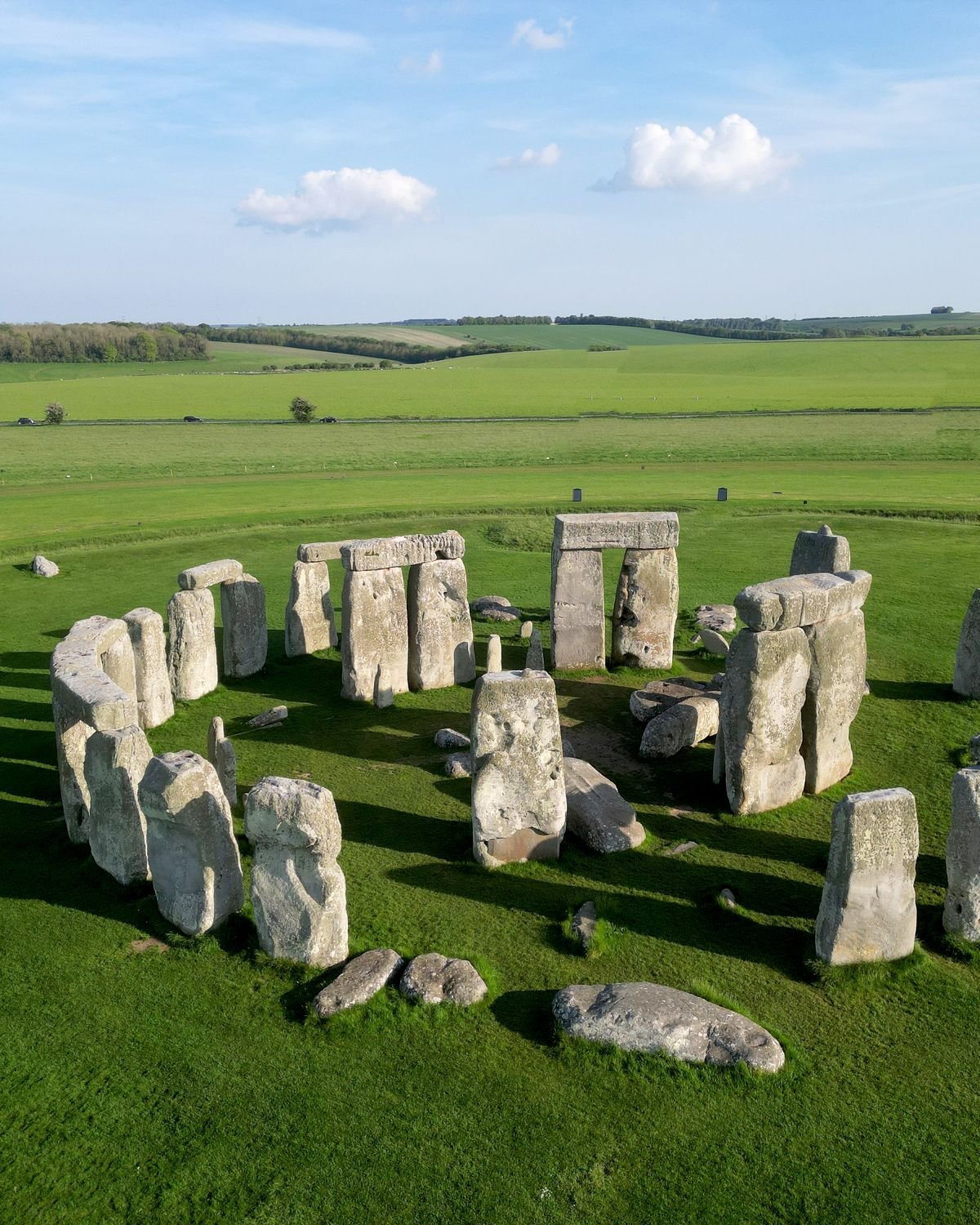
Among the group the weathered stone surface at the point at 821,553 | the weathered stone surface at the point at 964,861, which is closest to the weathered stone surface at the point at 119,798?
the weathered stone surface at the point at 964,861

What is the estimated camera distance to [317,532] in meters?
30.4

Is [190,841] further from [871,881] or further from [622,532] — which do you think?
[622,532]

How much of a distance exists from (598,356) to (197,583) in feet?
393

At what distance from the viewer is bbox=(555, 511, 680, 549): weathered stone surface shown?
57.2 ft

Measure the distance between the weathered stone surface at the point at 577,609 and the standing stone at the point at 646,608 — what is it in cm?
35

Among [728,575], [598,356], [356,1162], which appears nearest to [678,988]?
[356,1162]

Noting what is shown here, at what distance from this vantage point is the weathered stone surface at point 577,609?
17828mm

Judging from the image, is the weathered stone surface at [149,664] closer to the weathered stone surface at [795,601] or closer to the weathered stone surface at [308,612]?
the weathered stone surface at [308,612]

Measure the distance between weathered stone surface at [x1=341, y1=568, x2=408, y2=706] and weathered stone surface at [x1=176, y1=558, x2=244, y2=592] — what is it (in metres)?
2.34

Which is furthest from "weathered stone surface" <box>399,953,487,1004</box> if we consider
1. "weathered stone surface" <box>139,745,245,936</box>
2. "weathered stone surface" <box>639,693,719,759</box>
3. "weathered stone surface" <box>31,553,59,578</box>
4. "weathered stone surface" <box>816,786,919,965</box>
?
"weathered stone surface" <box>31,553,59,578</box>

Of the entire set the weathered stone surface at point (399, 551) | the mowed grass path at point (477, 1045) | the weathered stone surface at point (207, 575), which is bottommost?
the mowed grass path at point (477, 1045)

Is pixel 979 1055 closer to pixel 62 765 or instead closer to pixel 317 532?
pixel 62 765

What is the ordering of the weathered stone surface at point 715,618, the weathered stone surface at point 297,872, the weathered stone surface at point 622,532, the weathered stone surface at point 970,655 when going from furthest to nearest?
1. the weathered stone surface at point 715,618
2. the weathered stone surface at point 622,532
3. the weathered stone surface at point 970,655
4. the weathered stone surface at point 297,872

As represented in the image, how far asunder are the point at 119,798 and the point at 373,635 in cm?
641
